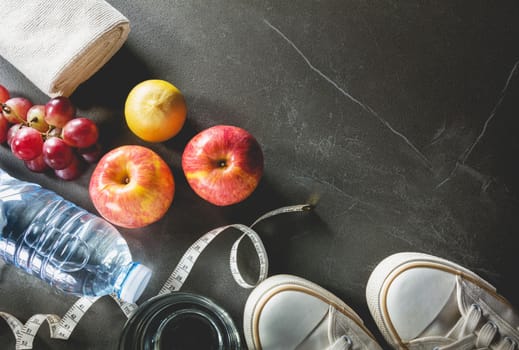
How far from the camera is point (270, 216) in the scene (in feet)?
5.18

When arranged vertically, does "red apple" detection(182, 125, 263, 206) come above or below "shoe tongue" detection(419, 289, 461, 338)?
above

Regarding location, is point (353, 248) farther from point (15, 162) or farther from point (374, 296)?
point (15, 162)

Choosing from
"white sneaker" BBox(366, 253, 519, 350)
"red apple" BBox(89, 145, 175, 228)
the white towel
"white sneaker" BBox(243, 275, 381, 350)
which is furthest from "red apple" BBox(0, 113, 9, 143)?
"white sneaker" BBox(366, 253, 519, 350)

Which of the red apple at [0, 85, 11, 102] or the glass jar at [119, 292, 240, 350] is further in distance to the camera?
the red apple at [0, 85, 11, 102]

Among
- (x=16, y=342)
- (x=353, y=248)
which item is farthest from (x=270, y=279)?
(x=16, y=342)

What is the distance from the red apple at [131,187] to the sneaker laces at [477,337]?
3.42 feet

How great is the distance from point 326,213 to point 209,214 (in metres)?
0.41

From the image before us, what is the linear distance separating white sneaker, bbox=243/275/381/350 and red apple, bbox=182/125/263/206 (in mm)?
351

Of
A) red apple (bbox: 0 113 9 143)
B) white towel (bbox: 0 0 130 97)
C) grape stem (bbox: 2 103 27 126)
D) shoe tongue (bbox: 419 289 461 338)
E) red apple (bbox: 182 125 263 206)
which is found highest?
white towel (bbox: 0 0 130 97)

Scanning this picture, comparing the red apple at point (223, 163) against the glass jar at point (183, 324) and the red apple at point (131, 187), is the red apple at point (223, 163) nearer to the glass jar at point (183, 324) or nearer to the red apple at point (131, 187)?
the red apple at point (131, 187)

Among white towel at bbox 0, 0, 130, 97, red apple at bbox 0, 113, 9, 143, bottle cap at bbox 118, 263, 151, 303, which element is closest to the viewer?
bottle cap at bbox 118, 263, 151, 303

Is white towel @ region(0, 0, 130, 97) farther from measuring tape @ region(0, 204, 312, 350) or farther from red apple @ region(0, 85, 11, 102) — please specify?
measuring tape @ region(0, 204, 312, 350)

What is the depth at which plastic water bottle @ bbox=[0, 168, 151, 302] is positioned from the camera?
140 centimetres

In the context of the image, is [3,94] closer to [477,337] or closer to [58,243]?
[58,243]
